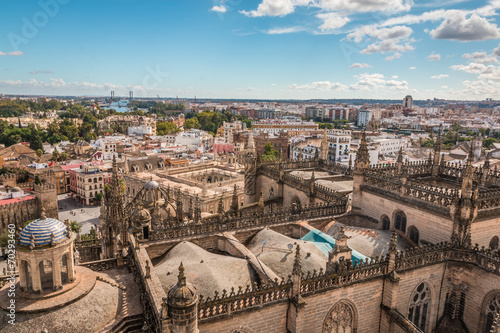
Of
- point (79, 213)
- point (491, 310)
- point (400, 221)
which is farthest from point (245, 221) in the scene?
point (79, 213)

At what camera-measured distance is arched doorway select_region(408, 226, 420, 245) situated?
22.0m

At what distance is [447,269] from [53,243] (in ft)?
64.6

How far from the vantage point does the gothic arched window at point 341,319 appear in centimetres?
1689

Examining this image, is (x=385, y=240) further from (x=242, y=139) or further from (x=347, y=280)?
(x=242, y=139)

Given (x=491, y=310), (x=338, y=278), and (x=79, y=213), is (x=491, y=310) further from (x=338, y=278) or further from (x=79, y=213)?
(x=79, y=213)

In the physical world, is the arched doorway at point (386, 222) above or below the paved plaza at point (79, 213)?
above

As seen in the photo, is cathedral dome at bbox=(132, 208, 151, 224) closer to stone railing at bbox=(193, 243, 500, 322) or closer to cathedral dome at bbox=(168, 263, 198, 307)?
stone railing at bbox=(193, 243, 500, 322)

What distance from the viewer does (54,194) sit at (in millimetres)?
64125

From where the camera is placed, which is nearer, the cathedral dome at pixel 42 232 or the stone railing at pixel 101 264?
the cathedral dome at pixel 42 232

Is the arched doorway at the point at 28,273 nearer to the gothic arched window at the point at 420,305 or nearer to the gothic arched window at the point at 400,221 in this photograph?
the gothic arched window at the point at 420,305

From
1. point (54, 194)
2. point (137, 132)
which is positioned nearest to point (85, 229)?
point (54, 194)

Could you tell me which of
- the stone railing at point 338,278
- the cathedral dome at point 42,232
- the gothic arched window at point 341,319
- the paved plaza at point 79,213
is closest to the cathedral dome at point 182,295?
the stone railing at point 338,278

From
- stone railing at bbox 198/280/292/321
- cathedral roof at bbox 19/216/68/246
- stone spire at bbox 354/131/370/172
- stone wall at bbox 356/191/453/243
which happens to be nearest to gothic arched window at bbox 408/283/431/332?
stone wall at bbox 356/191/453/243

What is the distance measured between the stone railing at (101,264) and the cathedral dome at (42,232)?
237 inches
